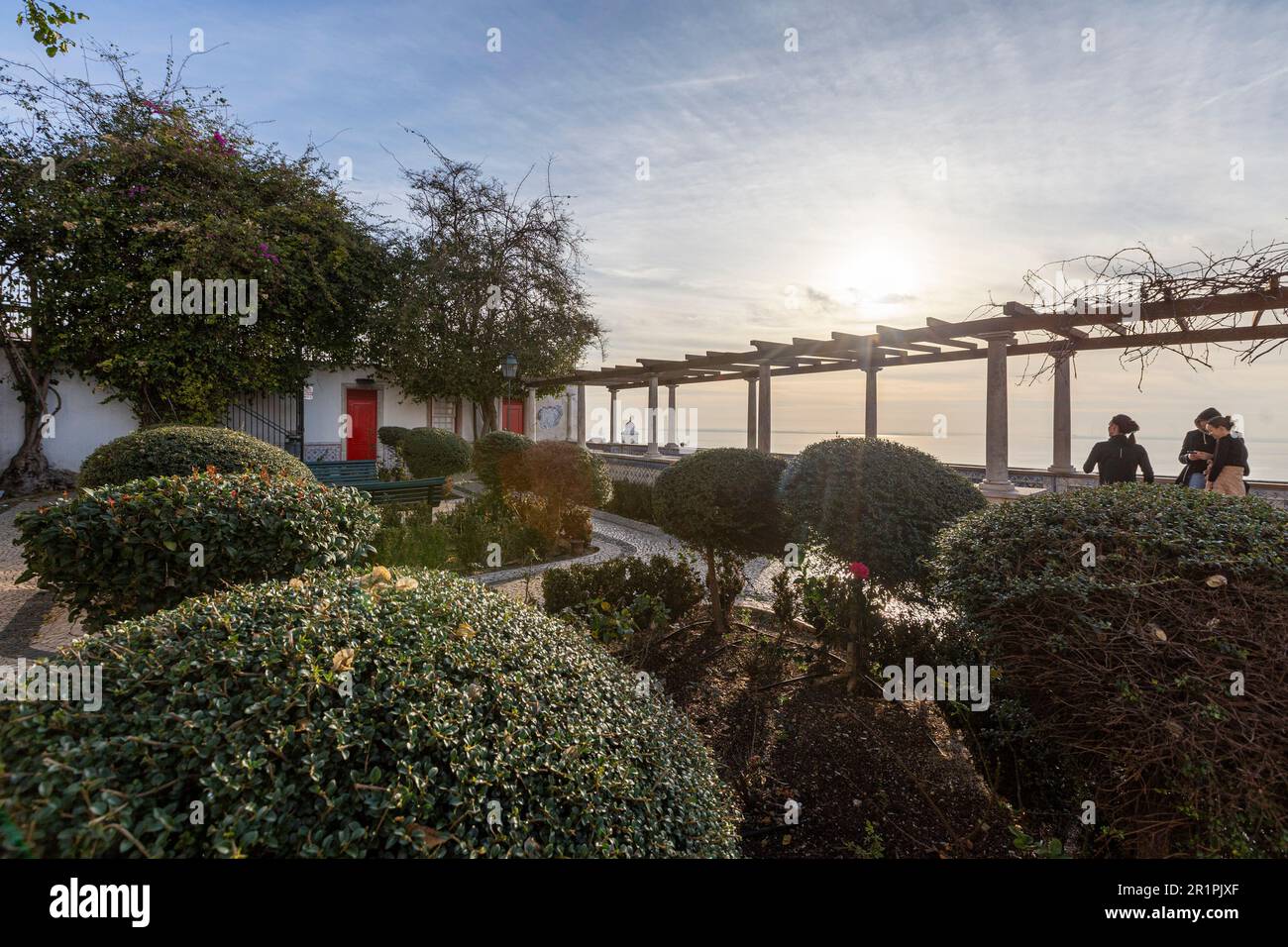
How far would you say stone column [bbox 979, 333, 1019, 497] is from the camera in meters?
10.4

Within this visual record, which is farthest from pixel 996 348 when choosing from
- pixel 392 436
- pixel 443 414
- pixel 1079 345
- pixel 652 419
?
pixel 443 414

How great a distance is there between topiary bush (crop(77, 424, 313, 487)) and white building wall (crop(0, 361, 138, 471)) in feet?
38.9

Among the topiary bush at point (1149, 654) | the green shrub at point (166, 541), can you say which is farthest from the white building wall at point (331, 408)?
the topiary bush at point (1149, 654)

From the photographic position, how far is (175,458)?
602 cm

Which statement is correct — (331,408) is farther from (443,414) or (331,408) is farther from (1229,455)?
(1229,455)

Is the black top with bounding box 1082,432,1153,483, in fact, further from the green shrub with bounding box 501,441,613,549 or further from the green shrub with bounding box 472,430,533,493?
the green shrub with bounding box 472,430,533,493

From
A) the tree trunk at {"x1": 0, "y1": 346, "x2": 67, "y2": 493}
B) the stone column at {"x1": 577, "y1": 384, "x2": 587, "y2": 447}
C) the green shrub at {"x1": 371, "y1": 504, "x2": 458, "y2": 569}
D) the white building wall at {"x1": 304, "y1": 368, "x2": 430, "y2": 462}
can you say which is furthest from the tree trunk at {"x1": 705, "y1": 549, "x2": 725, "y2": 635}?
the tree trunk at {"x1": 0, "y1": 346, "x2": 67, "y2": 493}

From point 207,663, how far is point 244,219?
17.5 m

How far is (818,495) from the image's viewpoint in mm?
4867

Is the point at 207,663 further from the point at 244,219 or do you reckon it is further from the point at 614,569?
the point at 244,219

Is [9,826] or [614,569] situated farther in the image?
[614,569]

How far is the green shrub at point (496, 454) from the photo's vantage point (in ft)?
35.9

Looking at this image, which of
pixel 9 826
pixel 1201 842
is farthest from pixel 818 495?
pixel 9 826

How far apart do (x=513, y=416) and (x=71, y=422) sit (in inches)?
502
